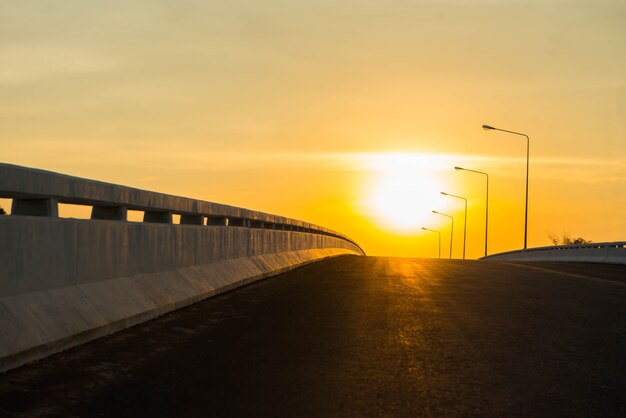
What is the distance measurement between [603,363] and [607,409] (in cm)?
191

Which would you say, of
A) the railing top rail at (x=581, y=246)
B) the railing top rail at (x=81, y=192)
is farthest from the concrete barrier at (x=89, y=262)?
the railing top rail at (x=581, y=246)

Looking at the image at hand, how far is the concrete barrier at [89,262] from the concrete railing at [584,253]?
27.6 meters

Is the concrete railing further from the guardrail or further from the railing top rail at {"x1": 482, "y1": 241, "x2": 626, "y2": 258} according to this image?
the guardrail

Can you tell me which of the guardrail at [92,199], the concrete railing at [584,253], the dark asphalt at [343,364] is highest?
the guardrail at [92,199]

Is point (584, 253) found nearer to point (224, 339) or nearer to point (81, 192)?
point (224, 339)

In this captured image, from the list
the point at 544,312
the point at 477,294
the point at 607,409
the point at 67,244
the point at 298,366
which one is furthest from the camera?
the point at 477,294

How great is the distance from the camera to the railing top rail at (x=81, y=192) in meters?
7.18

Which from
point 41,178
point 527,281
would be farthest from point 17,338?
point 527,281

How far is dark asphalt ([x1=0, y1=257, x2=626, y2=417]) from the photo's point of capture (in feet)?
19.5

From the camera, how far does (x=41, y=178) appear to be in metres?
7.64

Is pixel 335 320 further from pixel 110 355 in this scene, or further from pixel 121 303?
pixel 110 355

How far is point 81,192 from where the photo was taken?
8.50m

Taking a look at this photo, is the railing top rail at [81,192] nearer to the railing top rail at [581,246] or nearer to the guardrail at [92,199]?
the guardrail at [92,199]

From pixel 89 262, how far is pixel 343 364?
2.86 meters
